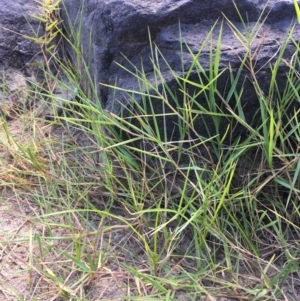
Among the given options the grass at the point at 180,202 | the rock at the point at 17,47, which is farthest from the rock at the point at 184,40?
the rock at the point at 17,47

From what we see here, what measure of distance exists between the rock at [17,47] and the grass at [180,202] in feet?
1.89

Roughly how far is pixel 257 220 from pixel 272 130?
0.86 ft

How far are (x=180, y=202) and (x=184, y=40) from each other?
0.47 metres

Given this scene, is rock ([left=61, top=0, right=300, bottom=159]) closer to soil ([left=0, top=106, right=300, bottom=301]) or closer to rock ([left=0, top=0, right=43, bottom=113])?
soil ([left=0, top=106, right=300, bottom=301])

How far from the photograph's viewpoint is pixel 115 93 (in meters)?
1.50

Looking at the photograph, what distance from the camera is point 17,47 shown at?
204cm

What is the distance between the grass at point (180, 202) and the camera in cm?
128

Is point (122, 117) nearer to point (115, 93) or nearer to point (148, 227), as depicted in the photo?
point (115, 93)

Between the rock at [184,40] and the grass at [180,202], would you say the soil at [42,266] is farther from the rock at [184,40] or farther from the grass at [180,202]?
the rock at [184,40]

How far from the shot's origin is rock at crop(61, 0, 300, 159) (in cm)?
139

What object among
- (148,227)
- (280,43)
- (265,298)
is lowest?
(265,298)

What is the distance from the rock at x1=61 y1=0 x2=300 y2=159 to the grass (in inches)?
0.9

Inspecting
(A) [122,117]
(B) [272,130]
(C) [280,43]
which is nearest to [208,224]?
(B) [272,130]

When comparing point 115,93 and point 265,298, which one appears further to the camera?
point 115,93
